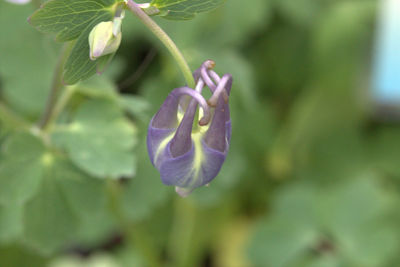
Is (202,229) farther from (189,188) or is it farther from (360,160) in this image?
(189,188)

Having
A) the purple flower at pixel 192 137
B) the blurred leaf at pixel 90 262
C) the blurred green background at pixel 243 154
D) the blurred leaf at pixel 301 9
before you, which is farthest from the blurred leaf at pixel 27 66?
the blurred leaf at pixel 301 9

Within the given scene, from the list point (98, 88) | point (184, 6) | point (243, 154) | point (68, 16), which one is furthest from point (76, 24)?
point (243, 154)

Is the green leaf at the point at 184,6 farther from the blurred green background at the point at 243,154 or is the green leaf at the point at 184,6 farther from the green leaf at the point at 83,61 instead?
the blurred green background at the point at 243,154

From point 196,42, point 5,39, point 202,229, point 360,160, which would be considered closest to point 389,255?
point 360,160

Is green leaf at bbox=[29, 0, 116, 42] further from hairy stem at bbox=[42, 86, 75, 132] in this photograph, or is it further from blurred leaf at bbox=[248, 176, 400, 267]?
blurred leaf at bbox=[248, 176, 400, 267]

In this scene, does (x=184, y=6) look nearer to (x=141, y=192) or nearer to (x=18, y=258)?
(x=141, y=192)

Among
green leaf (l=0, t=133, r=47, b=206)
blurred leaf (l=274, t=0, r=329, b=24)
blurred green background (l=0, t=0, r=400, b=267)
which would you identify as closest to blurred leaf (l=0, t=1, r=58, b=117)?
blurred green background (l=0, t=0, r=400, b=267)
